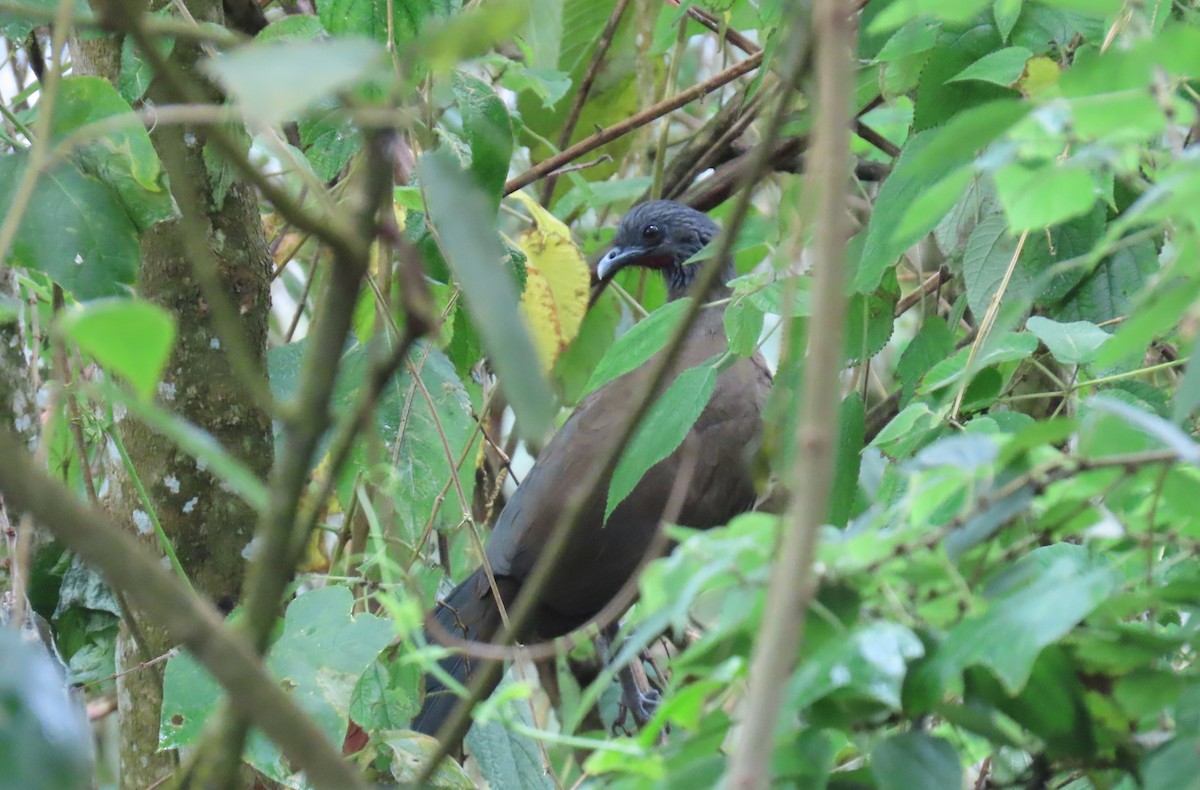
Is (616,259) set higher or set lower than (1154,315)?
higher

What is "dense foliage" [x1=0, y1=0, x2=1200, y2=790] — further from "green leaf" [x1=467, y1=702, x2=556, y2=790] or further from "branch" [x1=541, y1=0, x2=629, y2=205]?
"branch" [x1=541, y1=0, x2=629, y2=205]

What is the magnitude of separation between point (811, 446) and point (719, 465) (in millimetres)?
2636

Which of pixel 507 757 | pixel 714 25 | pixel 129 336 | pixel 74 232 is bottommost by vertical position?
pixel 507 757

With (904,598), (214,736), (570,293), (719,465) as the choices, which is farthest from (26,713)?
(719,465)

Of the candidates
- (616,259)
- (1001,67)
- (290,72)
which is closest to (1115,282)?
(1001,67)

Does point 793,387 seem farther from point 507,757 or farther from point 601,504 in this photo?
point 601,504

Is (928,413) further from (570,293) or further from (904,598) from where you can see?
(570,293)

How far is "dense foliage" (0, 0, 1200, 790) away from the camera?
0.61 meters

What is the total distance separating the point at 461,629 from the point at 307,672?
1.13 m

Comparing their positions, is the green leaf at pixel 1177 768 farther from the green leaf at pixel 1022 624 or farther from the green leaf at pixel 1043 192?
the green leaf at pixel 1043 192

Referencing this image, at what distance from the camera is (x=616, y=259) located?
12.1 ft

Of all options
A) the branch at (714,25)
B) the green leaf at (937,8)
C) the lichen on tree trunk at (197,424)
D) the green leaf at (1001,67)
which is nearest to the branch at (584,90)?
the branch at (714,25)

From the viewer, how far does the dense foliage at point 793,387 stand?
609 millimetres

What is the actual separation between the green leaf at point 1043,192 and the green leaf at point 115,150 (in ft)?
2.65
